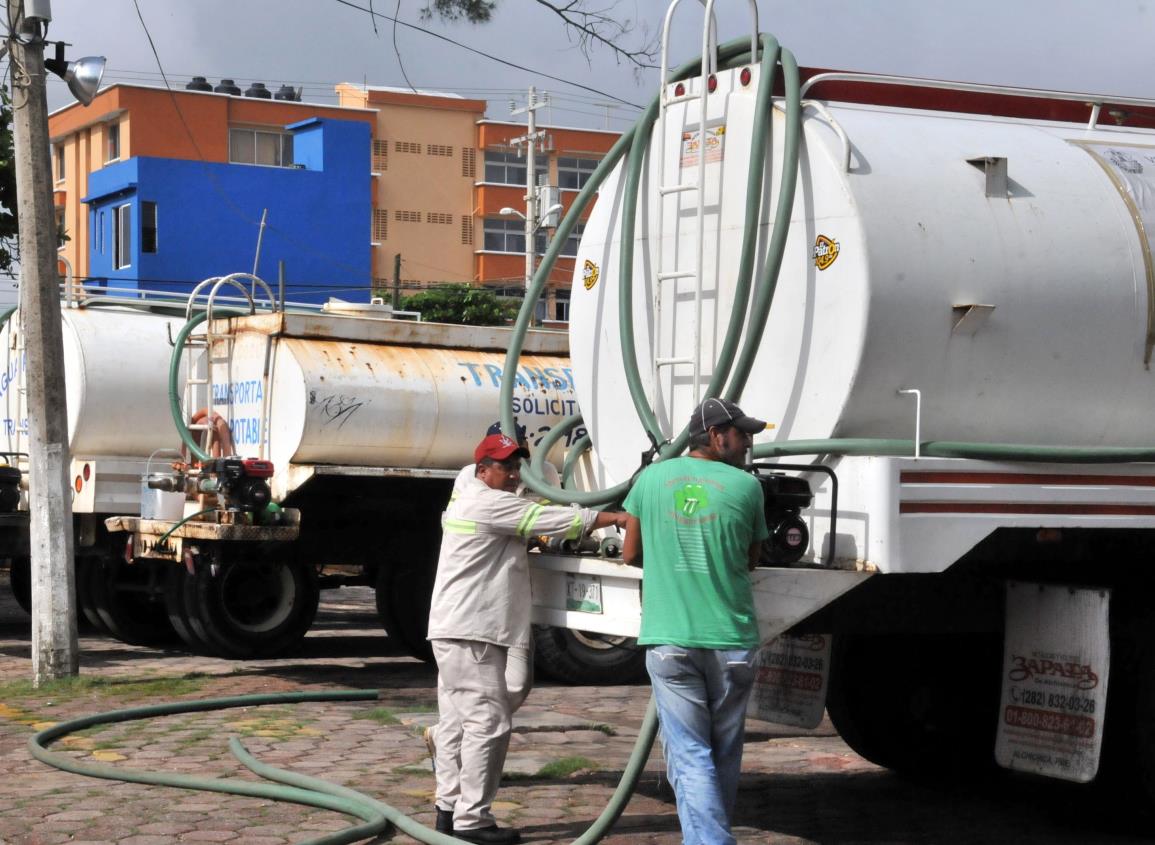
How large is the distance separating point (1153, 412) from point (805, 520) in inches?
59.5

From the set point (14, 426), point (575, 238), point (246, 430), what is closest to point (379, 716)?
point (246, 430)

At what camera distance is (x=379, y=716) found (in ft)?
33.8

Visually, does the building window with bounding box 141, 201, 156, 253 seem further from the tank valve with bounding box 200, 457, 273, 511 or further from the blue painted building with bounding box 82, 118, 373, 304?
the tank valve with bounding box 200, 457, 273, 511

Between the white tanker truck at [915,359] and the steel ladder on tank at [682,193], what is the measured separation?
0.05 ft

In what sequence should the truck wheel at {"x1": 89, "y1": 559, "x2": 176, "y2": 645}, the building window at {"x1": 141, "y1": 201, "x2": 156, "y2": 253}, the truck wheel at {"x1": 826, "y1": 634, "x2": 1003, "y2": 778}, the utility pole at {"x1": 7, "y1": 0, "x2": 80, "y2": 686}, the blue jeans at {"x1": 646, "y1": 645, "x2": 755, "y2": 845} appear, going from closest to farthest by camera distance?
the blue jeans at {"x1": 646, "y1": 645, "x2": 755, "y2": 845} → the truck wheel at {"x1": 826, "y1": 634, "x2": 1003, "y2": 778} → the utility pole at {"x1": 7, "y1": 0, "x2": 80, "y2": 686} → the truck wheel at {"x1": 89, "y1": 559, "x2": 176, "y2": 645} → the building window at {"x1": 141, "y1": 201, "x2": 156, "y2": 253}

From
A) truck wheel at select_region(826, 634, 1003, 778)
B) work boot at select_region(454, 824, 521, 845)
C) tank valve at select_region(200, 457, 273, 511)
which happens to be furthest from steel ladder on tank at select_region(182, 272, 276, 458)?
work boot at select_region(454, 824, 521, 845)

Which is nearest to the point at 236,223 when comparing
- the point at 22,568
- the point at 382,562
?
the point at 22,568

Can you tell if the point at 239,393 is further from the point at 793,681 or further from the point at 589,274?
the point at 793,681

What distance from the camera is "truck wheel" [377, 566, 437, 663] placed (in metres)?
13.0

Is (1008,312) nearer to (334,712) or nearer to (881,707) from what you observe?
(881,707)

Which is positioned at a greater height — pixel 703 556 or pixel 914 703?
pixel 703 556

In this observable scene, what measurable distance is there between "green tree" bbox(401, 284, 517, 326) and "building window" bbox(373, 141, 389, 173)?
425 inches

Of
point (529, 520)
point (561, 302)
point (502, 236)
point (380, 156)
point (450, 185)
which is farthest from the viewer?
point (502, 236)

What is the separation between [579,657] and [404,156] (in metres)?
49.5
